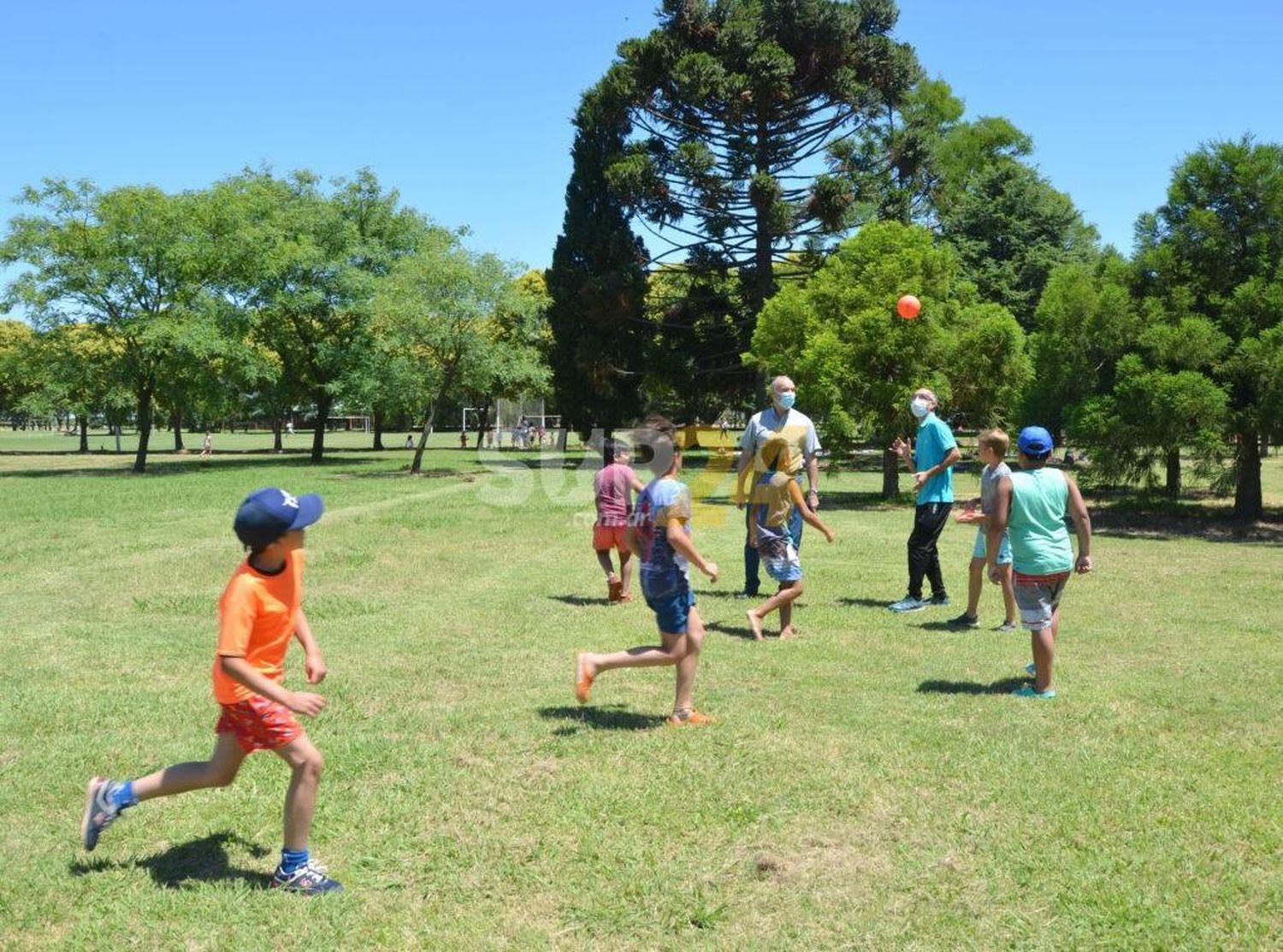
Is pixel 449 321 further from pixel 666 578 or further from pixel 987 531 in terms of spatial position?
pixel 666 578

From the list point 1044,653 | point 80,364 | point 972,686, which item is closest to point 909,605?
point 972,686

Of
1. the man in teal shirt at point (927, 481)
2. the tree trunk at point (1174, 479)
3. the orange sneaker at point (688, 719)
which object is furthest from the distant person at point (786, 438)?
the tree trunk at point (1174, 479)

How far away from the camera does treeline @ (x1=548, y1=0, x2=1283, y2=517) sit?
1597 centimetres

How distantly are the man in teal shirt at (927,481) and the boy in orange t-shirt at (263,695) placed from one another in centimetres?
572

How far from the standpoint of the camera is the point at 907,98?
2723 centimetres

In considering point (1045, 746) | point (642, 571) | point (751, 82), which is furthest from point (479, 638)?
point (751, 82)

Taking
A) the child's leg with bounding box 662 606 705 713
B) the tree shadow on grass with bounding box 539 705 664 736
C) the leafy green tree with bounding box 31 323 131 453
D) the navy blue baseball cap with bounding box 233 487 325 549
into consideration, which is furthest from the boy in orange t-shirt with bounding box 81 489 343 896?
the leafy green tree with bounding box 31 323 131 453

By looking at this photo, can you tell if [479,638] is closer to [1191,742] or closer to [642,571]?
[642,571]

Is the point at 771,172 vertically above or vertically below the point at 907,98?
below

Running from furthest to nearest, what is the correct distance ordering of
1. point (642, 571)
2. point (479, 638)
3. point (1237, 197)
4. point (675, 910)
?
point (1237, 197), point (479, 638), point (642, 571), point (675, 910)

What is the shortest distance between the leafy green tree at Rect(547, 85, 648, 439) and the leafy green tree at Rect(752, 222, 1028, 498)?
1103 centimetres

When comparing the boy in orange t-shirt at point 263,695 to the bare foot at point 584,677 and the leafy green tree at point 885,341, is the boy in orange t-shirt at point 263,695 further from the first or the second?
the leafy green tree at point 885,341

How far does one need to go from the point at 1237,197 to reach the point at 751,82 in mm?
13425

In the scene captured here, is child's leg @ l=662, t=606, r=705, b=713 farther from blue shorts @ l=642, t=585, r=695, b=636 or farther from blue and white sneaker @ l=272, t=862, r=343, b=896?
blue and white sneaker @ l=272, t=862, r=343, b=896
